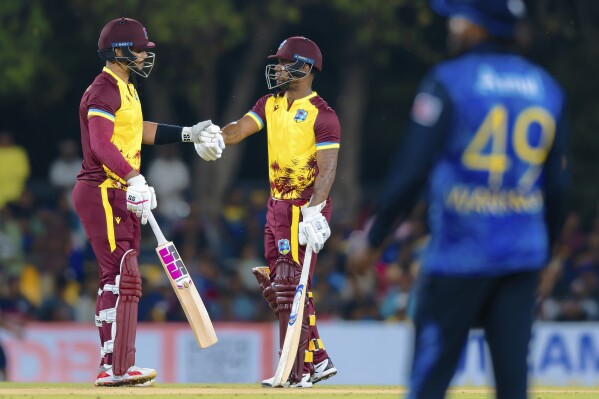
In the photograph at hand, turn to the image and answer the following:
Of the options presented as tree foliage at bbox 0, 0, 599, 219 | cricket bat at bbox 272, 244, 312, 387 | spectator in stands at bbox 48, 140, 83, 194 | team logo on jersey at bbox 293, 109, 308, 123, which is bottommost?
cricket bat at bbox 272, 244, 312, 387

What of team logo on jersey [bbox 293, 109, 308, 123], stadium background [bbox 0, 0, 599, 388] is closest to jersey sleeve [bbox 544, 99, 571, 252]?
team logo on jersey [bbox 293, 109, 308, 123]

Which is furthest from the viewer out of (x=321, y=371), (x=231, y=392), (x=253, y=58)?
(x=253, y=58)

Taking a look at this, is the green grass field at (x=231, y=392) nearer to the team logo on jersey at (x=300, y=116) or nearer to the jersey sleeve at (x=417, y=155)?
the team logo on jersey at (x=300, y=116)

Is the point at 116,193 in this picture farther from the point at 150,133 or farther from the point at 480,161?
the point at 480,161

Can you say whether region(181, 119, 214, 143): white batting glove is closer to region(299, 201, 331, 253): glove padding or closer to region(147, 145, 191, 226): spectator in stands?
region(299, 201, 331, 253): glove padding

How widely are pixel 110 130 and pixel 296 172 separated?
1.22 metres

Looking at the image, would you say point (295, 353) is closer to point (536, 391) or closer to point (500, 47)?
point (536, 391)

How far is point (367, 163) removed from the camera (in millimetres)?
21234

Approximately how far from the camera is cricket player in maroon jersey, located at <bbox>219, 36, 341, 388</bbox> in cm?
902

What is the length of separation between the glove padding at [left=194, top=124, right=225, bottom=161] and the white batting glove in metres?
0.02

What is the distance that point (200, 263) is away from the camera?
15.9m

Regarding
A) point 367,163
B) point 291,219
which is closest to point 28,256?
point 367,163

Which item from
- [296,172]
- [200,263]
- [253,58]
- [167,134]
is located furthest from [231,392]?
[253,58]

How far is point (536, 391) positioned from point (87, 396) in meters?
2.81
